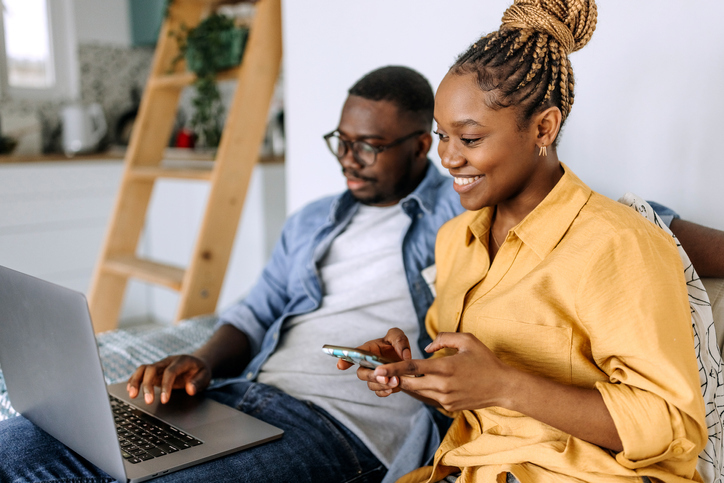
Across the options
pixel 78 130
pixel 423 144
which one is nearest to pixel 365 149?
pixel 423 144

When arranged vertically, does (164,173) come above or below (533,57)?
below

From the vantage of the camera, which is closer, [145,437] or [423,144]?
[145,437]

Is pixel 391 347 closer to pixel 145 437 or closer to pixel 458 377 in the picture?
pixel 458 377

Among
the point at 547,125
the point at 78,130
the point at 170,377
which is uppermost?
the point at 547,125

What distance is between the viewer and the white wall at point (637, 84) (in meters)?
1.11

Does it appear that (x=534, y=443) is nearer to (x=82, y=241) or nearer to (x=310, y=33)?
(x=310, y=33)

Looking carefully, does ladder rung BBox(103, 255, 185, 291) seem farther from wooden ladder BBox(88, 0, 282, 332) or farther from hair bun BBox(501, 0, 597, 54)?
hair bun BBox(501, 0, 597, 54)

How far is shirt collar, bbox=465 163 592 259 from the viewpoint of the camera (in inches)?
34.4

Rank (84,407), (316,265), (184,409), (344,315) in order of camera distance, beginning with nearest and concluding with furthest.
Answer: (84,407)
(184,409)
(344,315)
(316,265)

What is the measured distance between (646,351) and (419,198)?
0.66m

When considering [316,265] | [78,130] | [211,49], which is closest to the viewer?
[316,265]

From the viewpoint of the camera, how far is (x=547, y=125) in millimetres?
885

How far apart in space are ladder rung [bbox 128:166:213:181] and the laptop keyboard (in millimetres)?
1117

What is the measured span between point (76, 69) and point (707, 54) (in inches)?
138
